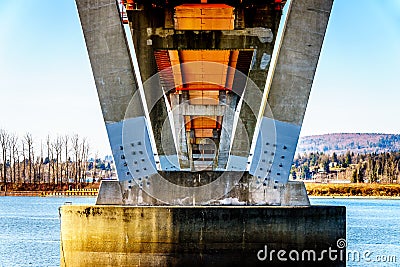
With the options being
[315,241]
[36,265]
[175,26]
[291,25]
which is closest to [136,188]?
[315,241]

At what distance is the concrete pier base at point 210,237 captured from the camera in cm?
1358

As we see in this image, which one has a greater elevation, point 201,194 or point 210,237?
point 201,194

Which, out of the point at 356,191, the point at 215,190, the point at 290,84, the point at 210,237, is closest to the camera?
the point at 210,237

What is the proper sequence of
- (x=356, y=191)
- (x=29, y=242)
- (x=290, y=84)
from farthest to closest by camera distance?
(x=356, y=191) → (x=29, y=242) → (x=290, y=84)

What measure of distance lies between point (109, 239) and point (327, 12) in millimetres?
6953

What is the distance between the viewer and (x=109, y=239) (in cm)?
1370

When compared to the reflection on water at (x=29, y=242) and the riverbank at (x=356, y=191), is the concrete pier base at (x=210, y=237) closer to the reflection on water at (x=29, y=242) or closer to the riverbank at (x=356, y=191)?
the reflection on water at (x=29, y=242)

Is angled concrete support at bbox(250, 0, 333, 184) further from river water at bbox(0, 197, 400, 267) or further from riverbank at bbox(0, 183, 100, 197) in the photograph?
riverbank at bbox(0, 183, 100, 197)

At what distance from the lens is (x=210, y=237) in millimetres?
13609

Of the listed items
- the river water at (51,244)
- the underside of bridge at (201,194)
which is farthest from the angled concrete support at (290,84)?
the river water at (51,244)

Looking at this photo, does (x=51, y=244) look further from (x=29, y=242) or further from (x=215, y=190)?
(x=215, y=190)

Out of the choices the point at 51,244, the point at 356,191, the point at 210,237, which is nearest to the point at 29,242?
the point at 51,244

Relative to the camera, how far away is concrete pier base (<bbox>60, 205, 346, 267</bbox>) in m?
13.6

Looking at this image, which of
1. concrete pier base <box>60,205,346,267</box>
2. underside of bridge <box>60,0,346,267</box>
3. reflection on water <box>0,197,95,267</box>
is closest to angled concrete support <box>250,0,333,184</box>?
underside of bridge <box>60,0,346,267</box>
